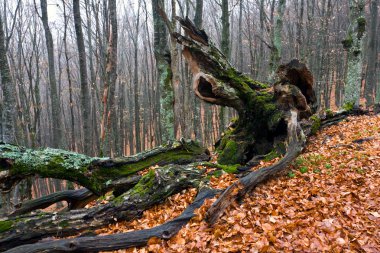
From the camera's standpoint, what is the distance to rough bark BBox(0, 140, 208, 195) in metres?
4.84

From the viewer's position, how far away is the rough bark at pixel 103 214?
3.84m

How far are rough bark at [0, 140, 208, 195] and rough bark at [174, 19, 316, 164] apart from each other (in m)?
1.77

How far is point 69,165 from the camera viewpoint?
518 centimetres

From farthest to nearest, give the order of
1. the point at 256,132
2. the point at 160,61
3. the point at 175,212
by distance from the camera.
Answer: the point at 160,61, the point at 256,132, the point at 175,212

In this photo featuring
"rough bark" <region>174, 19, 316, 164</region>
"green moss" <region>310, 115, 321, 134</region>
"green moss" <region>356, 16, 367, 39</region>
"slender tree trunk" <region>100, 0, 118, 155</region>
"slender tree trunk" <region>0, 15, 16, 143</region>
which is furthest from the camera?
"green moss" <region>356, 16, 367, 39</region>

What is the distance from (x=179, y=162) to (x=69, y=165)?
237 centimetres

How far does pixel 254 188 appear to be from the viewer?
4.54 meters

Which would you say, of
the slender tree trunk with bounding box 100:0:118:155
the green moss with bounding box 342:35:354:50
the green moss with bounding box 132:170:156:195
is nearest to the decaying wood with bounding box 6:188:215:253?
the green moss with bounding box 132:170:156:195

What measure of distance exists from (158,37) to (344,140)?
6.15 metres

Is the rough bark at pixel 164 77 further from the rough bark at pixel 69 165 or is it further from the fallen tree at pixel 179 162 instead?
the rough bark at pixel 69 165

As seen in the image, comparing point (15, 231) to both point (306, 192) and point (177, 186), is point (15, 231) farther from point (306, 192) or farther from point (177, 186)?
point (306, 192)

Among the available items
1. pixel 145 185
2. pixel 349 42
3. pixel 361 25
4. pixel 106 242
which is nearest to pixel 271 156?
pixel 145 185

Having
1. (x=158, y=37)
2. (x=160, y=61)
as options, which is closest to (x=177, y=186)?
(x=160, y=61)

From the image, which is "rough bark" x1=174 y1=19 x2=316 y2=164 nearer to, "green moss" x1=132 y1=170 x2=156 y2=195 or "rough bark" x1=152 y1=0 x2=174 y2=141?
"green moss" x1=132 y1=170 x2=156 y2=195
